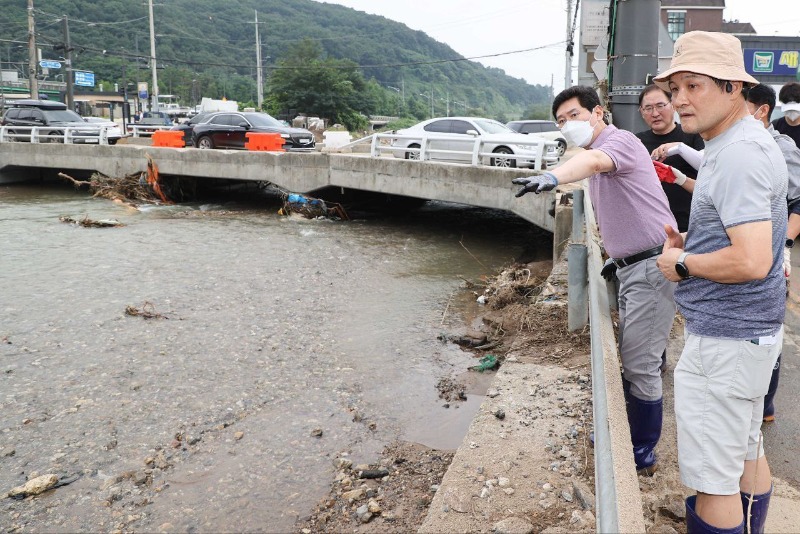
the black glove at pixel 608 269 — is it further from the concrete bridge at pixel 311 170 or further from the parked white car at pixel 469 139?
the parked white car at pixel 469 139

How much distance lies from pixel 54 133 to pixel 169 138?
542cm

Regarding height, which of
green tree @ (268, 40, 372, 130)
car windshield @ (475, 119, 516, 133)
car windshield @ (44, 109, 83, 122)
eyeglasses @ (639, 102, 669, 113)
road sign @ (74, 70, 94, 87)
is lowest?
eyeglasses @ (639, 102, 669, 113)

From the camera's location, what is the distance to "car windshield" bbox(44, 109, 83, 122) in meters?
24.5

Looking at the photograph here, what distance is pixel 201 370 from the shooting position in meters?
7.02

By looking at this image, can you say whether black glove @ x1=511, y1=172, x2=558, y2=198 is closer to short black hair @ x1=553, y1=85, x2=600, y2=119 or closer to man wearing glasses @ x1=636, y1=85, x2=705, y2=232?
short black hair @ x1=553, y1=85, x2=600, y2=119

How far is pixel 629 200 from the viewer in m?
3.44

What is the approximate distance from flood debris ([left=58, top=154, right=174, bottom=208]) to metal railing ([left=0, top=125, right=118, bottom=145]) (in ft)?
5.70

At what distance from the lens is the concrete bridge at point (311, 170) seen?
1420 centimetres

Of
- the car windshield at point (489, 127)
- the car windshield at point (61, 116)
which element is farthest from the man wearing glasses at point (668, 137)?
the car windshield at point (61, 116)

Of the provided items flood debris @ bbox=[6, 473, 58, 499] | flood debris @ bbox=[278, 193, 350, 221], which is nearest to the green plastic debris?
flood debris @ bbox=[6, 473, 58, 499]

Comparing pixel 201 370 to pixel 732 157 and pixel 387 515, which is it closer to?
pixel 387 515

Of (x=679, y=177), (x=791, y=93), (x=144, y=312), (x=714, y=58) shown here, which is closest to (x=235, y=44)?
(x=144, y=312)

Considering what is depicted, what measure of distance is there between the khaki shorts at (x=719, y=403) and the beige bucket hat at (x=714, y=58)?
0.88 metres

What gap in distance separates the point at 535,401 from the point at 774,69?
37.6 meters
